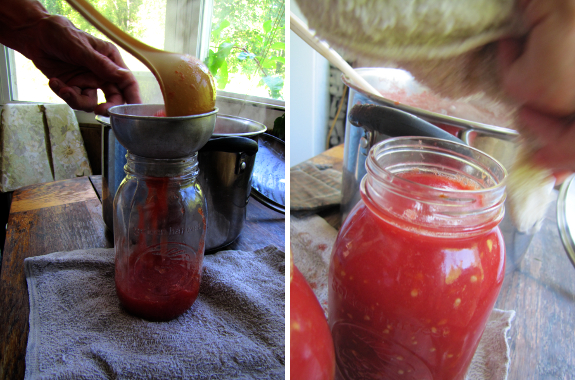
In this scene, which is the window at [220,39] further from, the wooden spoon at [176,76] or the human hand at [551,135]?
the human hand at [551,135]

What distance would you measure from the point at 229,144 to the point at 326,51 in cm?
18

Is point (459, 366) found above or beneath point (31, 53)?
beneath

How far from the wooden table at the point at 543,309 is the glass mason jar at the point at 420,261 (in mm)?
48

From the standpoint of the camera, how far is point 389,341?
0.13 m

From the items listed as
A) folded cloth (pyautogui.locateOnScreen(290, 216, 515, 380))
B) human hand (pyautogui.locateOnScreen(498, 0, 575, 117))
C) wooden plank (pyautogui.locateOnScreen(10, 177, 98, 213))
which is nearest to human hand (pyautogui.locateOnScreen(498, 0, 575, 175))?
human hand (pyautogui.locateOnScreen(498, 0, 575, 117))

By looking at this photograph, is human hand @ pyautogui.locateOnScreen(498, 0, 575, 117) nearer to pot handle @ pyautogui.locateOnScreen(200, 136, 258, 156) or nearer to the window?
pot handle @ pyautogui.locateOnScreen(200, 136, 258, 156)

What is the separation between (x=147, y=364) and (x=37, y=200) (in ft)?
1.00

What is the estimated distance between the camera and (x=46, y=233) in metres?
0.33

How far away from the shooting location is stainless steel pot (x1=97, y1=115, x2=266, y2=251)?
28 centimetres

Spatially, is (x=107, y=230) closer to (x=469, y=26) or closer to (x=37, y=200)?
(x=37, y=200)

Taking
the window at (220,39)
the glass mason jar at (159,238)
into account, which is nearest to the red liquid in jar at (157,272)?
the glass mason jar at (159,238)

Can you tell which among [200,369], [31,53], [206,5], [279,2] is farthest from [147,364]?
[206,5]

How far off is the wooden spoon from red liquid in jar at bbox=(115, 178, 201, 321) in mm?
60

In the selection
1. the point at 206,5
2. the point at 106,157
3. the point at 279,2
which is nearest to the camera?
the point at 106,157
